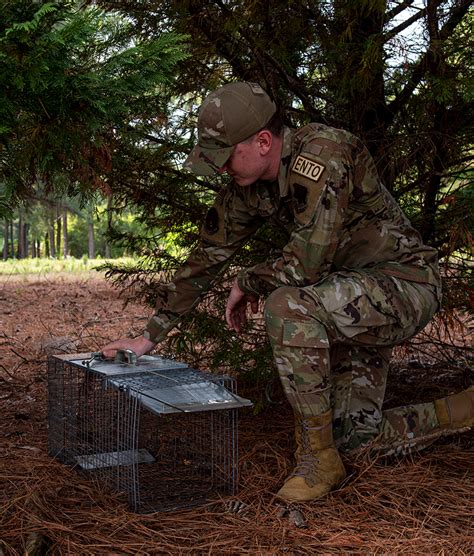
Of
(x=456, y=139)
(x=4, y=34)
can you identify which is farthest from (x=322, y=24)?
(x=4, y=34)

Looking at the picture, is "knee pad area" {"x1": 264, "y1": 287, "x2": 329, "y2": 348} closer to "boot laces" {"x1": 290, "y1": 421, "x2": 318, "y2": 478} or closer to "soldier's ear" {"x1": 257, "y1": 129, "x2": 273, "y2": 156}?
"boot laces" {"x1": 290, "y1": 421, "x2": 318, "y2": 478}

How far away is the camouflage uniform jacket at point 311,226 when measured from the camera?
8.71ft

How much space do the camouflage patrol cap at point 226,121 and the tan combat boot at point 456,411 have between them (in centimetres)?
144

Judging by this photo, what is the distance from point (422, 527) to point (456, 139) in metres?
1.76

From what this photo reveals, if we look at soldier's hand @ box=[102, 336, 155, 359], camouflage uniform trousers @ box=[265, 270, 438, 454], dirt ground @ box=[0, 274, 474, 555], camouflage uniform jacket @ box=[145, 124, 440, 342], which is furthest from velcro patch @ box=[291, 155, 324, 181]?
dirt ground @ box=[0, 274, 474, 555]

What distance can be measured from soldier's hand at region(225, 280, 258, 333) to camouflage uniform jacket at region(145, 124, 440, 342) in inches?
2.2

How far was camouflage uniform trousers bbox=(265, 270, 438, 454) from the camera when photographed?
8.66 feet

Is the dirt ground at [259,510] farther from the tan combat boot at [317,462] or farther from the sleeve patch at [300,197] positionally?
the sleeve patch at [300,197]

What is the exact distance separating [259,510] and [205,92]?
2.23 metres

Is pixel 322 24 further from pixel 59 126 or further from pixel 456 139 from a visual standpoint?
pixel 59 126

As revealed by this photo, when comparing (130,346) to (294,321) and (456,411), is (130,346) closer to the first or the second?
(294,321)

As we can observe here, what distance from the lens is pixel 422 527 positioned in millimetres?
2377

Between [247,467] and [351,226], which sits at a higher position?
[351,226]

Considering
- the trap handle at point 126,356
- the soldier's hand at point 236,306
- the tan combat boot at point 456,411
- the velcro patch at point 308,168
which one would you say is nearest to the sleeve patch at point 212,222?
the soldier's hand at point 236,306
